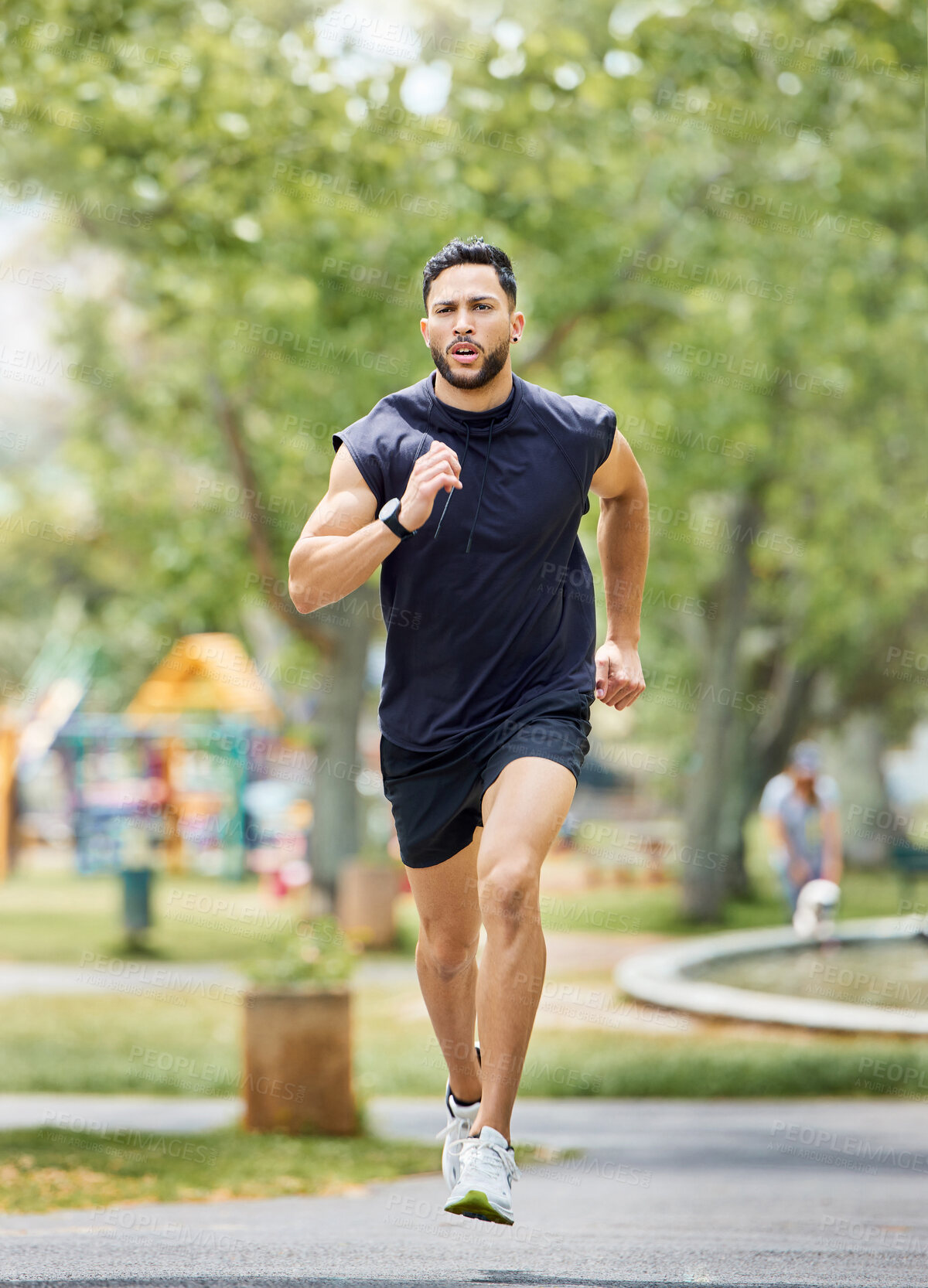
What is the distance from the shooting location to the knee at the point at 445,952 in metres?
4.78

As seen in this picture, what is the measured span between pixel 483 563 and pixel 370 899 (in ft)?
49.4

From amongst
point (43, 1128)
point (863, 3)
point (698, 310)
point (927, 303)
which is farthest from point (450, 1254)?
point (927, 303)

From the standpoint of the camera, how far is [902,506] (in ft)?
67.9

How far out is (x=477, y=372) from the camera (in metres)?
4.45

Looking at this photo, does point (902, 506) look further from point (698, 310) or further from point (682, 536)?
point (698, 310)

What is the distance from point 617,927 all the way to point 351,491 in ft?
62.9

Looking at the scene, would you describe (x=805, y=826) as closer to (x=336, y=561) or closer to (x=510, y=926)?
(x=510, y=926)
